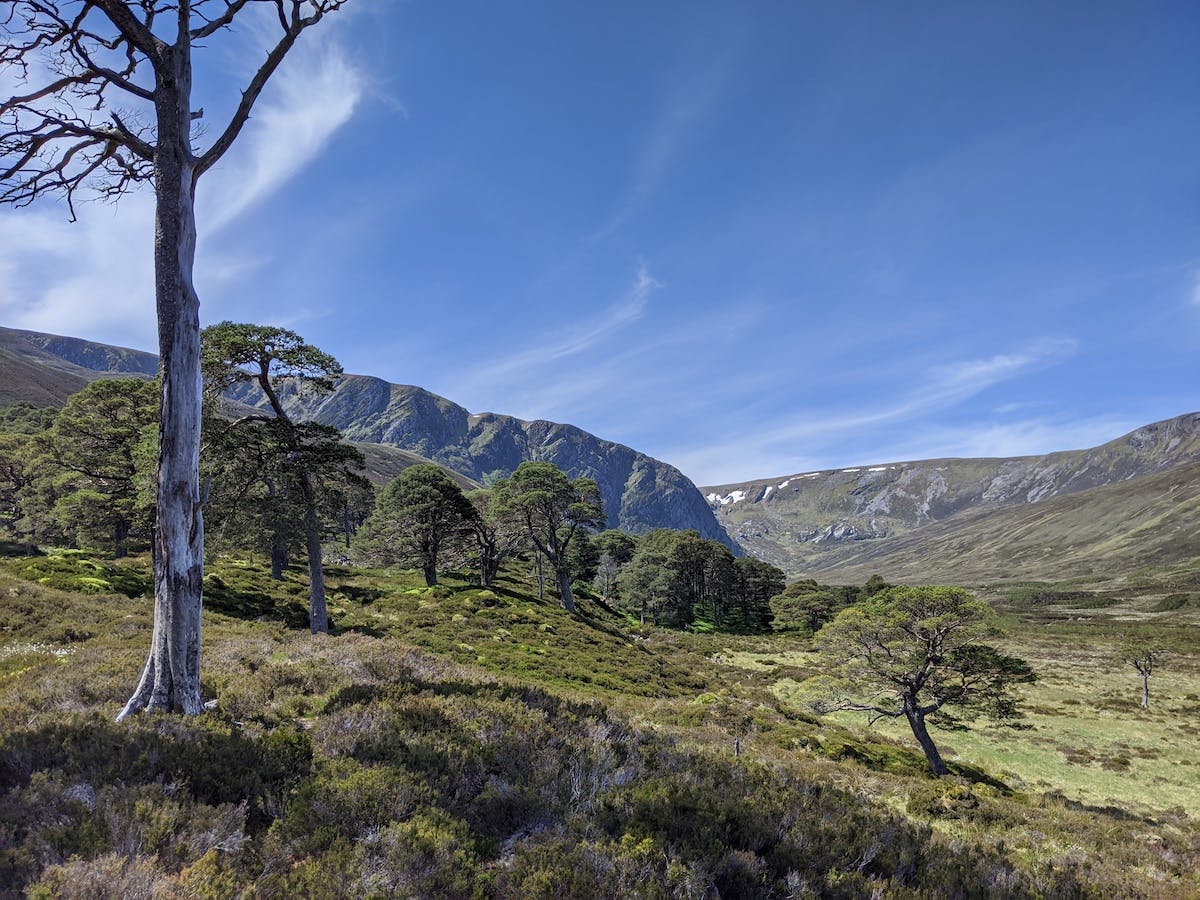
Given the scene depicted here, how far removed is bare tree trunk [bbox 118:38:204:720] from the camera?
22.9 ft

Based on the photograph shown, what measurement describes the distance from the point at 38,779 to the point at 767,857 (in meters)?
6.82

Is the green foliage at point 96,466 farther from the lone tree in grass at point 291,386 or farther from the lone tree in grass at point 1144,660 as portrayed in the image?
the lone tree in grass at point 1144,660

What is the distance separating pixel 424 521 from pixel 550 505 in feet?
33.0

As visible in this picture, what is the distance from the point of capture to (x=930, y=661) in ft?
65.1

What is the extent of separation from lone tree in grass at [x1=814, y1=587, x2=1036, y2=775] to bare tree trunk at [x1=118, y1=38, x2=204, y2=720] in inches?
803

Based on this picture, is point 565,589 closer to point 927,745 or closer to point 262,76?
point 927,745

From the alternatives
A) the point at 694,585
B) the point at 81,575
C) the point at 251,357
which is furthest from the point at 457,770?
the point at 694,585

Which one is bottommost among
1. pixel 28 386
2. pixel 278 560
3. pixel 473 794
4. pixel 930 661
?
pixel 930 661

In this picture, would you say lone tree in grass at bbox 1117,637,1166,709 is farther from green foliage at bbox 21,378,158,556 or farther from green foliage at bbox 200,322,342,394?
green foliage at bbox 21,378,158,556

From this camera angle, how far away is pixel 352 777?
5.27m

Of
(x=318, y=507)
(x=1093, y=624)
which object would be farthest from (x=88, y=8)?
(x=1093, y=624)

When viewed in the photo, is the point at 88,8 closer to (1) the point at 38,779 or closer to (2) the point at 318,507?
(1) the point at 38,779

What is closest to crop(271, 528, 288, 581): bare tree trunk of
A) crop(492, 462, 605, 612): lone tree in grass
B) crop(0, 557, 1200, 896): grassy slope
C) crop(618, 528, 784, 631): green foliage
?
Result: crop(492, 462, 605, 612): lone tree in grass

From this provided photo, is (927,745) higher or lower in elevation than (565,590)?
lower
